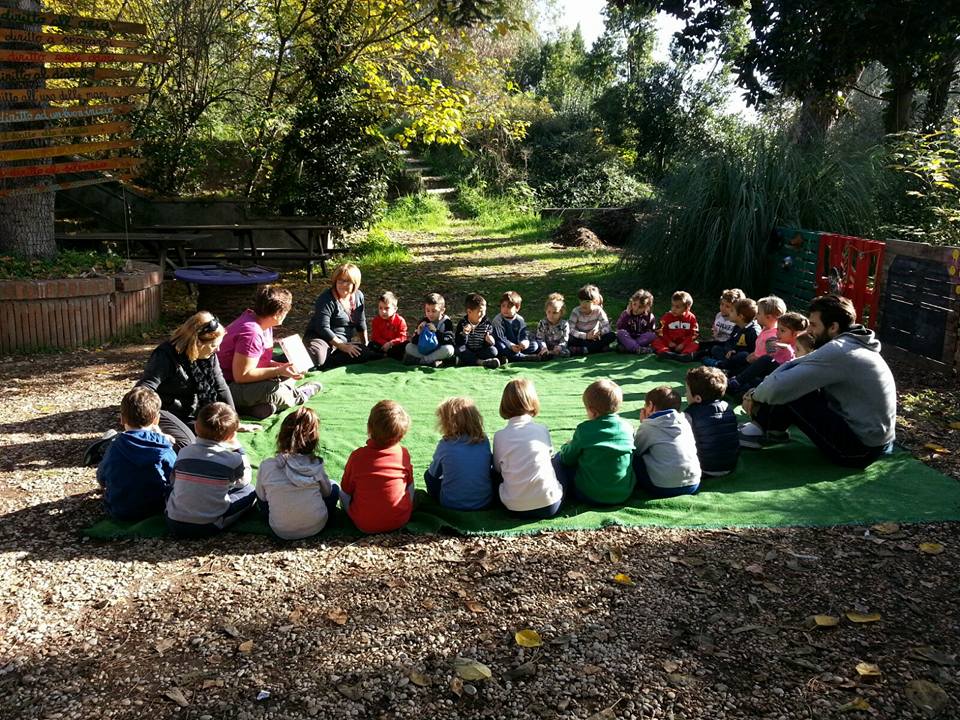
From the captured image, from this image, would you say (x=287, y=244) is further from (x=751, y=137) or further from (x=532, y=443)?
(x=532, y=443)

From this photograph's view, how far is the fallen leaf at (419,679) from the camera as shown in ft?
9.80

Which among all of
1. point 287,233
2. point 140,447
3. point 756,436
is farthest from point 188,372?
point 287,233

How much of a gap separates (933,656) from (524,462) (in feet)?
6.58

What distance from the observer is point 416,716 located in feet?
9.23

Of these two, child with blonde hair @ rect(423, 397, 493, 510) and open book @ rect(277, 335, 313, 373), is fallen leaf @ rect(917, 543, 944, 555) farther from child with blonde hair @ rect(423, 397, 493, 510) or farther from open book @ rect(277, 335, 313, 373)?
open book @ rect(277, 335, 313, 373)

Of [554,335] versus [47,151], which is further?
[47,151]

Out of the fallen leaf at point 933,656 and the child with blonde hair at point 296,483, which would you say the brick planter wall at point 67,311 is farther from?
the fallen leaf at point 933,656

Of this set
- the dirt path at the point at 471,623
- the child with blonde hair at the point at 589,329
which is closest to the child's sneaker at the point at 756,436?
the dirt path at the point at 471,623

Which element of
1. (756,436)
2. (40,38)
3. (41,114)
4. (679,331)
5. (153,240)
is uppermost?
(40,38)

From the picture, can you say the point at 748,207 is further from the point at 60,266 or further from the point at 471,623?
the point at 471,623

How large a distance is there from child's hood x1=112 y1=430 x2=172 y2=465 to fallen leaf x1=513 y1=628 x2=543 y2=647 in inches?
87.7

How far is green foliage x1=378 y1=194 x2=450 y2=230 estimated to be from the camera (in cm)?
2028

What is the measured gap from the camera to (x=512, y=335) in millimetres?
8094

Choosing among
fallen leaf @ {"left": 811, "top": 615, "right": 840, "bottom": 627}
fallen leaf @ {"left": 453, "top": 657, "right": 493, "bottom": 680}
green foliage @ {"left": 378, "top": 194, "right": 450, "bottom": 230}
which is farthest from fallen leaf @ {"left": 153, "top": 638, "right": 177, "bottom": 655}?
green foliage @ {"left": 378, "top": 194, "right": 450, "bottom": 230}
